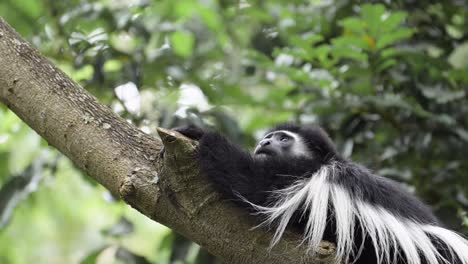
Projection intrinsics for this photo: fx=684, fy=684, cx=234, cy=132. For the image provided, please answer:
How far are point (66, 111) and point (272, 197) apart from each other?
590mm

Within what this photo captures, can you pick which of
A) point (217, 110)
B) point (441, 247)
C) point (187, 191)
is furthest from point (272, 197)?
point (217, 110)

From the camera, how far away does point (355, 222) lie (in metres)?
1.94

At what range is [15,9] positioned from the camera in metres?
2.77

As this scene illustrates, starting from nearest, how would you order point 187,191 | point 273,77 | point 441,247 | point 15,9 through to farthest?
point 187,191 < point 441,247 < point 15,9 < point 273,77

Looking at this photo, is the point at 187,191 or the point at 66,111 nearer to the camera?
the point at 187,191

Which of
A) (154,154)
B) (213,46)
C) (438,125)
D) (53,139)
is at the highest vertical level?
(438,125)

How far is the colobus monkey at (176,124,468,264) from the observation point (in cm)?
175

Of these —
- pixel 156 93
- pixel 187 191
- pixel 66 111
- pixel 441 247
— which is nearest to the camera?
pixel 187 191

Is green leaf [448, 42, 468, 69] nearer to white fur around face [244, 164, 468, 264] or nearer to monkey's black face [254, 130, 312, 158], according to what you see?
monkey's black face [254, 130, 312, 158]

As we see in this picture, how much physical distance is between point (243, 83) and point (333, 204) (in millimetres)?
1277

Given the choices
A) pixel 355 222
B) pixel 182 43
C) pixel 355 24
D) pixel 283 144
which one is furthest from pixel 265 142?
pixel 182 43

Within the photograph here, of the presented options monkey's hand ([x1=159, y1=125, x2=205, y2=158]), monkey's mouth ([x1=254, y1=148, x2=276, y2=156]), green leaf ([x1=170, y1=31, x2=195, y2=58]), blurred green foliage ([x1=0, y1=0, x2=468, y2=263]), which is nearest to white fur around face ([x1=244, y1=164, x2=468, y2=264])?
monkey's hand ([x1=159, y1=125, x2=205, y2=158])

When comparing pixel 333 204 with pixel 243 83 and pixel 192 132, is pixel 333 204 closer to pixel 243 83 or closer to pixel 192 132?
pixel 192 132

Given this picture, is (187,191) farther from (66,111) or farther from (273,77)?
(273,77)
